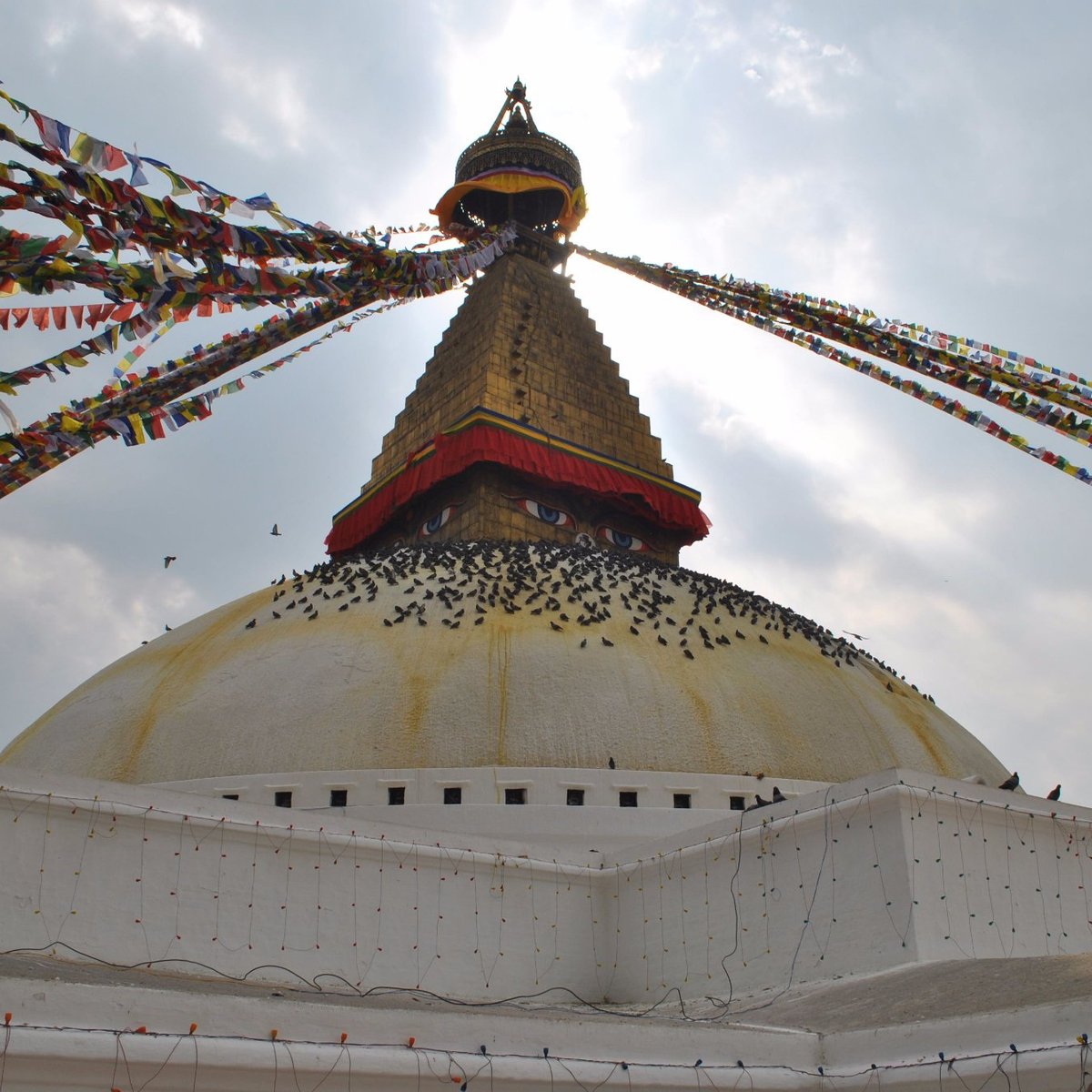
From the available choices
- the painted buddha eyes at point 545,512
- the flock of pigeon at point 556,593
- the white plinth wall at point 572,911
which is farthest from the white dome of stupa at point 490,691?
the painted buddha eyes at point 545,512

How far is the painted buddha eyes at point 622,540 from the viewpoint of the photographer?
55.7ft

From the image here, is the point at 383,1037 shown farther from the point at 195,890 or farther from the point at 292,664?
the point at 292,664

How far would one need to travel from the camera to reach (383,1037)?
5777 millimetres

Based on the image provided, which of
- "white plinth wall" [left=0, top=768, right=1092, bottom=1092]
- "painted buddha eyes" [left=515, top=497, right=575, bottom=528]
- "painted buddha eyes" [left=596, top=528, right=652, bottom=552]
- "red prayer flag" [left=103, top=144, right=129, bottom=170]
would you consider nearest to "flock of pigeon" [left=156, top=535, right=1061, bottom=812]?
"painted buddha eyes" [left=515, top=497, right=575, bottom=528]

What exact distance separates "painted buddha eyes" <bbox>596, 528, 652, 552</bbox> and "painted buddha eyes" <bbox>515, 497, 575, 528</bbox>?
0.56 meters

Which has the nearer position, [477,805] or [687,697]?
[477,805]

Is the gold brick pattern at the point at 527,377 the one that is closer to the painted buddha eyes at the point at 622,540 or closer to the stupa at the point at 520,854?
the painted buddha eyes at the point at 622,540

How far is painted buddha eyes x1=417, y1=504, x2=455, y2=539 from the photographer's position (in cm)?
1670

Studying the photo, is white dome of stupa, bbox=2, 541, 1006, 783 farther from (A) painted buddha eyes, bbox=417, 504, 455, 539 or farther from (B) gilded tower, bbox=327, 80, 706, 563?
(A) painted buddha eyes, bbox=417, 504, 455, 539

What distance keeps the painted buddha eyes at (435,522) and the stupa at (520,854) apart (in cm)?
98

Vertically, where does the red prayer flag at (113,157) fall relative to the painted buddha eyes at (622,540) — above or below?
below

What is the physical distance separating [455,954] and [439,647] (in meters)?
3.36

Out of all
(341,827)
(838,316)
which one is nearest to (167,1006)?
(341,827)

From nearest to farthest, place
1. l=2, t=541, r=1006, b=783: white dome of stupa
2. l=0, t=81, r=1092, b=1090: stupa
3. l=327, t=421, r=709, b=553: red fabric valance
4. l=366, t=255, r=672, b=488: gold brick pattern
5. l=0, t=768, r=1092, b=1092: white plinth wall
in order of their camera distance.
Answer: l=0, t=81, r=1092, b=1090: stupa < l=0, t=768, r=1092, b=1092: white plinth wall < l=2, t=541, r=1006, b=783: white dome of stupa < l=327, t=421, r=709, b=553: red fabric valance < l=366, t=255, r=672, b=488: gold brick pattern
